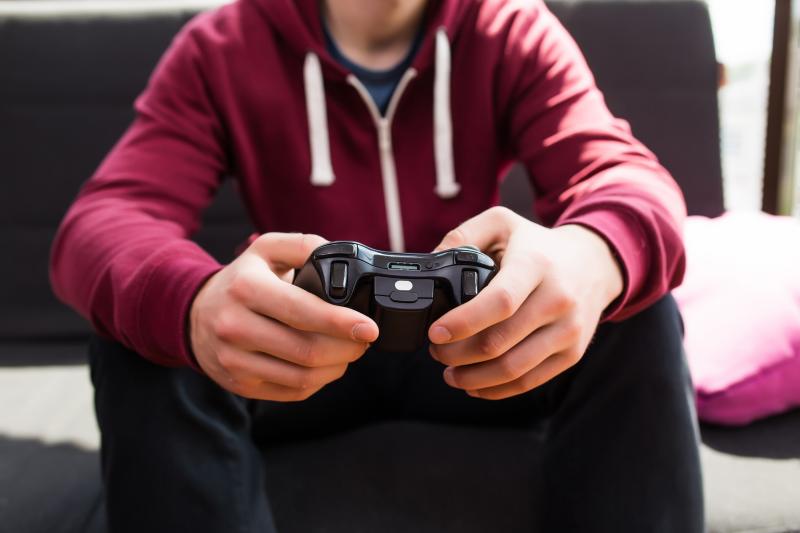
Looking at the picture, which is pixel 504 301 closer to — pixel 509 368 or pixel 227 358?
pixel 509 368

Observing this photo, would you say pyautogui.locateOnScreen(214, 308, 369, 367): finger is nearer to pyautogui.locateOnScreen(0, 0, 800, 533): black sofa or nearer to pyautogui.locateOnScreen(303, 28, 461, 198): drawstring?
pyautogui.locateOnScreen(303, 28, 461, 198): drawstring

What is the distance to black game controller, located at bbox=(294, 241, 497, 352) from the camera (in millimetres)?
446

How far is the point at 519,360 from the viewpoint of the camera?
19.7 inches

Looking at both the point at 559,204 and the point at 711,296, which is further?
the point at 711,296

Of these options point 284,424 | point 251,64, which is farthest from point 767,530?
point 251,64

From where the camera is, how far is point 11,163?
1162 millimetres

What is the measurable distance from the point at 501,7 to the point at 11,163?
856 mm

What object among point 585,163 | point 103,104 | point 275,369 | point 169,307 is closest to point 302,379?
point 275,369

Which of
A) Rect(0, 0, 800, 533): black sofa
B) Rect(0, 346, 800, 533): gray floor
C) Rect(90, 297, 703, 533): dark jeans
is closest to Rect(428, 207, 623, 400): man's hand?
Rect(90, 297, 703, 533): dark jeans

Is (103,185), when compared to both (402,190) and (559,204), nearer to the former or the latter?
(402,190)

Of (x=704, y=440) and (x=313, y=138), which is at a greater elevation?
(x=313, y=138)

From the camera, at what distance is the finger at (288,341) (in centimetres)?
48

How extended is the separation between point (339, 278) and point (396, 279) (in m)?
0.04

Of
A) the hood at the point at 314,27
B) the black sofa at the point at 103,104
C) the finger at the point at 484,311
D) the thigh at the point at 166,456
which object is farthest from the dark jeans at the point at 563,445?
the black sofa at the point at 103,104
